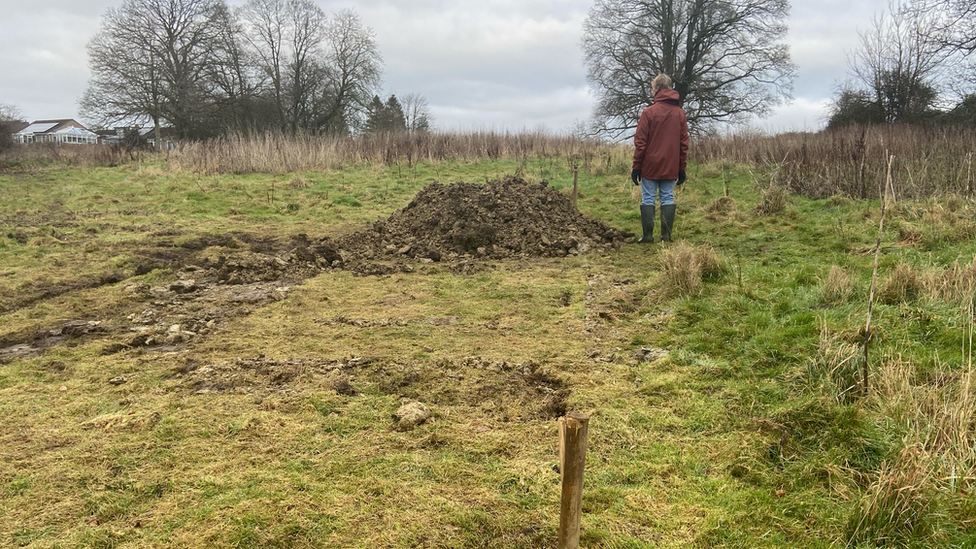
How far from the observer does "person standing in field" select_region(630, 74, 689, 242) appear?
303 inches

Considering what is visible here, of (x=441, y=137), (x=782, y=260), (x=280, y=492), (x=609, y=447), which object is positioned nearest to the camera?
(x=280, y=492)

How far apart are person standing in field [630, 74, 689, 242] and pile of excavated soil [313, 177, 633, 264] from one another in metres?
0.75

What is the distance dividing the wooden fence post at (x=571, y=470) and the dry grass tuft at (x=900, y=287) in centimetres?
359

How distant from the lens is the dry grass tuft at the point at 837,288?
4211 mm

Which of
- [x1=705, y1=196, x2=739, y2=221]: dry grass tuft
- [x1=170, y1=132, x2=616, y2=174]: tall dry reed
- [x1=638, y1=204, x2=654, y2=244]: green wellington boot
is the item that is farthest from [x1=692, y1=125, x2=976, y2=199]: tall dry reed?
[x1=170, y1=132, x2=616, y2=174]: tall dry reed

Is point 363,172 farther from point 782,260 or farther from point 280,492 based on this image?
point 280,492

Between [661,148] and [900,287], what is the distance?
4159 millimetres

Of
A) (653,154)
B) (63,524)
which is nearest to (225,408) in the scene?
(63,524)

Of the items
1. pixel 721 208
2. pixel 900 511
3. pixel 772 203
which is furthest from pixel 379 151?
pixel 900 511

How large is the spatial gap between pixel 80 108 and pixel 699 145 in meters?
27.7

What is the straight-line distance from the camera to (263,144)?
1797 cm

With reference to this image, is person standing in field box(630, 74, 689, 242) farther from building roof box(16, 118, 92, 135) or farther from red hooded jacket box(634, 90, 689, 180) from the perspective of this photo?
building roof box(16, 118, 92, 135)

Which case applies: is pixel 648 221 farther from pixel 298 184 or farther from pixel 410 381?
pixel 298 184

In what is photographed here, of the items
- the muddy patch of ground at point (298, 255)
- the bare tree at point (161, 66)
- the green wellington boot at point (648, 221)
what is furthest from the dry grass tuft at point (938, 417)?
the bare tree at point (161, 66)
